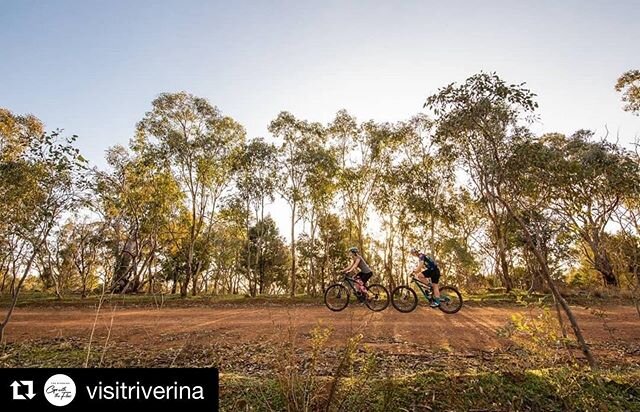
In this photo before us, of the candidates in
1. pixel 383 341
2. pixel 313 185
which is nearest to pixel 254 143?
pixel 313 185

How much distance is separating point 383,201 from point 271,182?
8.66 metres

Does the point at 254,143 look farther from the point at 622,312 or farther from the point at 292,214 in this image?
the point at 622,312

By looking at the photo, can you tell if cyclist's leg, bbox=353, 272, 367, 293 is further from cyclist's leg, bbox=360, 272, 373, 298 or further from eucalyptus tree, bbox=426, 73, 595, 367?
eucalyptus tree, bbox=426, 73, 595, 367

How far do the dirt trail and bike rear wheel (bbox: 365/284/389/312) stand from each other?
13.8 inches

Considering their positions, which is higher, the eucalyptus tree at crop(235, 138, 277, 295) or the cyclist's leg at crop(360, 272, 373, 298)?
the eucalyptus tree at crop(235, 138, 277, 295)

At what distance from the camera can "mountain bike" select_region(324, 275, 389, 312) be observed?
512 inches

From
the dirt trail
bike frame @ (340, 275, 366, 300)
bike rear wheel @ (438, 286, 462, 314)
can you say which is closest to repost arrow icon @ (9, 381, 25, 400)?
the dirt trail

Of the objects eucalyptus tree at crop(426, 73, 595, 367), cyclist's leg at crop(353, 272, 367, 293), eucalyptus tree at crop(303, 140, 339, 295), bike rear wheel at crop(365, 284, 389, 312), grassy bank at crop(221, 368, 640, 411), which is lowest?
grassy bank at crop(221, 368, 640, 411)

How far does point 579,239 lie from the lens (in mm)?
6605

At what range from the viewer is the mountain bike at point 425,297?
12719 mm

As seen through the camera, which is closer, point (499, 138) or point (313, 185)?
point (499, 138)

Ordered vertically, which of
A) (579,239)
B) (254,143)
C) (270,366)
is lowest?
(270,366)

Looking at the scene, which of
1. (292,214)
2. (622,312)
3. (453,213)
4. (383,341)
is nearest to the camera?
(383,341)

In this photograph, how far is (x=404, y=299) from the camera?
13664 mm
